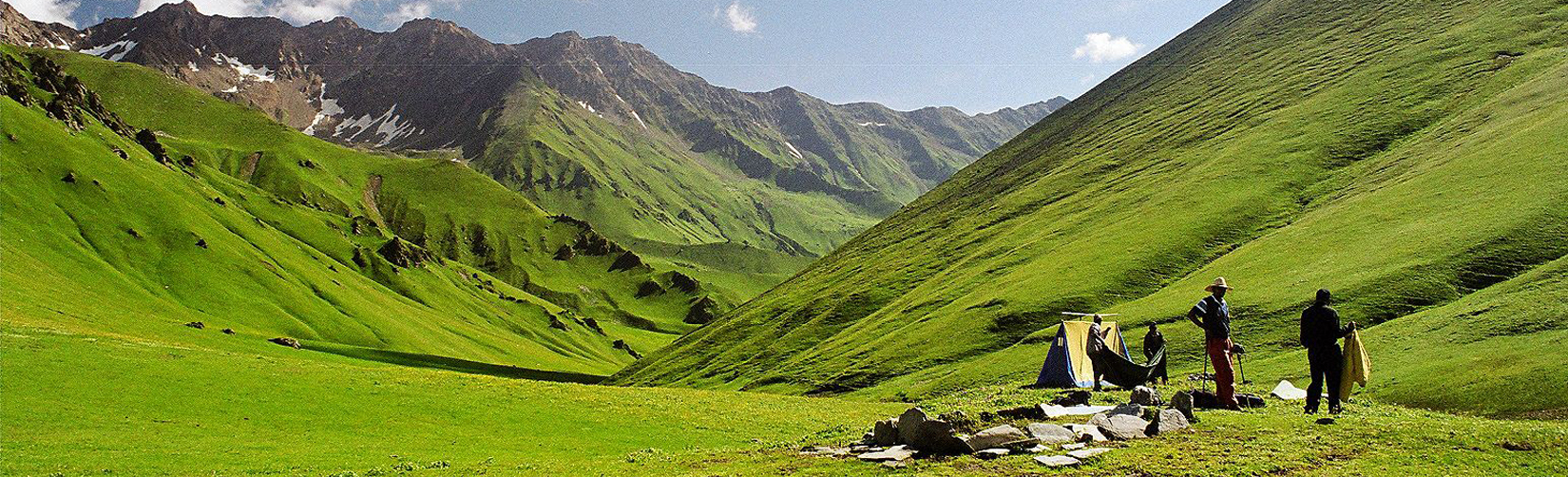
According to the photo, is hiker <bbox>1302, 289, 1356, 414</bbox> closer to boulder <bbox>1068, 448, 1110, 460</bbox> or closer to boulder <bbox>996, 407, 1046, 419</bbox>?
boulder <bbox>996, 407, 1046, 419</bbox>

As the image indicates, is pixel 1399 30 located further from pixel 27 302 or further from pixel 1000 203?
pixel 27 302

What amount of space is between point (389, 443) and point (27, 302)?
85.3 metres

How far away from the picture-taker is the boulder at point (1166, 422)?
23.2 meters

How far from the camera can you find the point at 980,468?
19312 millimetres

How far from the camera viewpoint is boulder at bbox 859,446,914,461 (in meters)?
21.5

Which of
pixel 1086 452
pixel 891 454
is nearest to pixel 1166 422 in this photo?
pixel 1086 452

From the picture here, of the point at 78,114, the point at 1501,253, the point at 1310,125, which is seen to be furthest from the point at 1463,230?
the point at 78,114

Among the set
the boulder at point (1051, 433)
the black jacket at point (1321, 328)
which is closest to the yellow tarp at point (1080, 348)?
the black jacket at point (1321, 328)

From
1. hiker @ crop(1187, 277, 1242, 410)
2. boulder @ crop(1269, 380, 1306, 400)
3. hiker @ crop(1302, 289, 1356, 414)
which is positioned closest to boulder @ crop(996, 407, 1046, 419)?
hiker @ crop(1187, 277, 1242, 410)

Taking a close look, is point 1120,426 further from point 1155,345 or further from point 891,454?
point 1155,345

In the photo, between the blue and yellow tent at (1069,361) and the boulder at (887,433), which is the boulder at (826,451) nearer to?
the boulder at (887,433)

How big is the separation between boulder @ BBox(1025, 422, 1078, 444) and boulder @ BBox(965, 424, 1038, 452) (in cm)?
56

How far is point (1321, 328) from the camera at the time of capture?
25.3 metres

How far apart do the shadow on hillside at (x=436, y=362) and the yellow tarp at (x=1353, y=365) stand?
373 feet
